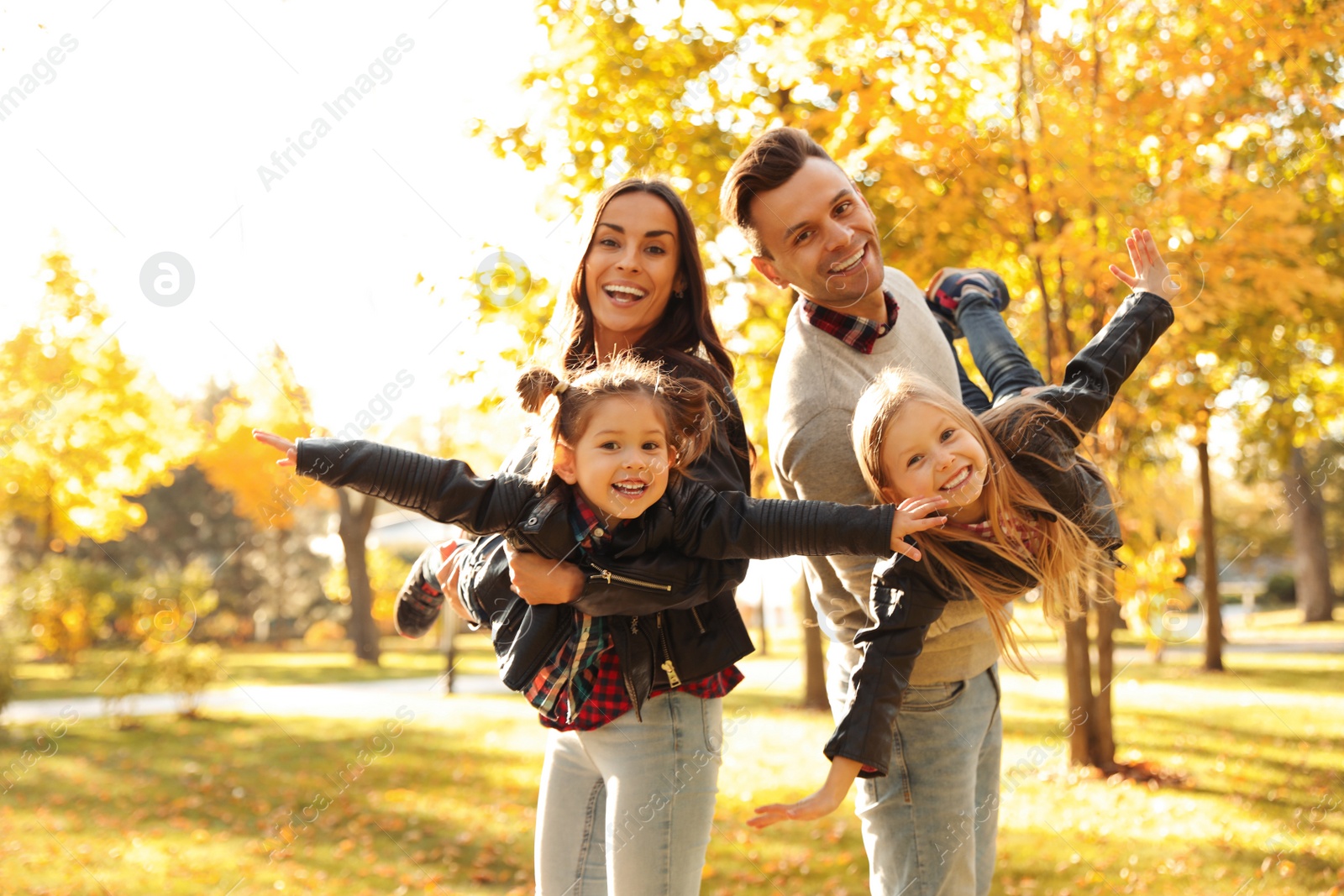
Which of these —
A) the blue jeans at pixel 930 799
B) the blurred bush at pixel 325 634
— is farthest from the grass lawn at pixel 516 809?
the blurred bush at pixel 325 634

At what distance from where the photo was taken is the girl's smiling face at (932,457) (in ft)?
6.47

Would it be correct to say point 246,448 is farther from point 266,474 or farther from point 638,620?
point 638,620

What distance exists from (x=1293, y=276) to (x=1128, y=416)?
278 cm

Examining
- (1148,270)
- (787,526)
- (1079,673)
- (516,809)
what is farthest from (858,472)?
(516,809)

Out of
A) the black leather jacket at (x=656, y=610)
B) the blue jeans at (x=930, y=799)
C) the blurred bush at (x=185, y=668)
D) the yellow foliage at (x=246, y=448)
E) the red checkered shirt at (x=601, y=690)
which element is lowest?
the blurred bush at (x=185, y=668)

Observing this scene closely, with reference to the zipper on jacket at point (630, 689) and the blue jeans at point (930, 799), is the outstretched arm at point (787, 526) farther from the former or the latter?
the blue jeans at point (930, 799)

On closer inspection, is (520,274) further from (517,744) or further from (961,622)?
(517,744)

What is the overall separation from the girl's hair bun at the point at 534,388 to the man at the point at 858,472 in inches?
20.0

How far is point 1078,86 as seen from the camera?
6309 millimetres

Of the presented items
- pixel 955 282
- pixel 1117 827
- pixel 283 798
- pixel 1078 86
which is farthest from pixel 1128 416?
pixel 283 798

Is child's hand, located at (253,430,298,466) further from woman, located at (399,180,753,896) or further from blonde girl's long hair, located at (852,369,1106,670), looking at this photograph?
blonde girl's long hair, located at (852,369,1106,670)

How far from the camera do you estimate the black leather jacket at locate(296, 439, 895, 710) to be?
1890mm

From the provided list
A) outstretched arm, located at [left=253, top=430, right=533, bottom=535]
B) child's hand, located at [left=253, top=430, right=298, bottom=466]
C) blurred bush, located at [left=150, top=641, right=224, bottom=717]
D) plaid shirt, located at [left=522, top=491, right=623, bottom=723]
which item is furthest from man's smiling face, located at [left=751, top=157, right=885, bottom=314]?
blurred bush, located at [left=150, top=641, right=224, bottom=717]

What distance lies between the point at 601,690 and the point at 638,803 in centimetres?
24
